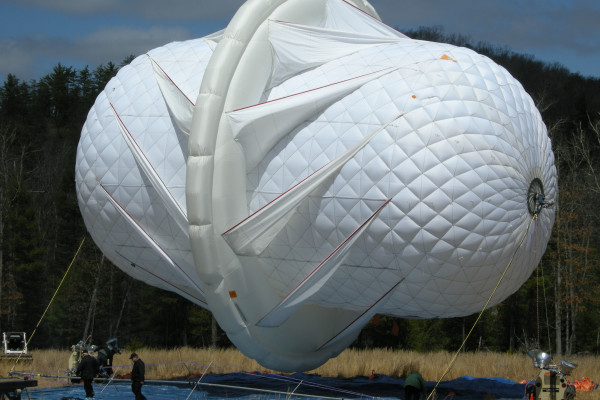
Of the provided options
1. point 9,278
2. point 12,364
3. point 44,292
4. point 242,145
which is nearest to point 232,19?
point 242,145

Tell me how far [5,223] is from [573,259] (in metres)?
25.7

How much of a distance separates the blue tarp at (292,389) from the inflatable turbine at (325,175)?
1.38m

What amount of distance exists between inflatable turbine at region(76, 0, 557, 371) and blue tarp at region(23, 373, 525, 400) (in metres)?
1.38

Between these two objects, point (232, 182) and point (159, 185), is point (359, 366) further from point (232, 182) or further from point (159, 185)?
point (232, 182)

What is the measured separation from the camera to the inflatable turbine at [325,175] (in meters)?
14.5

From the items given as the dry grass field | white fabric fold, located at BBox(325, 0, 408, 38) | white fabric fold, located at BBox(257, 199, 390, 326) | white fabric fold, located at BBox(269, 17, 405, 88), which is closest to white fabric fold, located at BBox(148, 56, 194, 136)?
white fabric fold, located at BBox(269, 17, 405, 88)

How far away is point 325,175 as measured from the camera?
14.9 meters

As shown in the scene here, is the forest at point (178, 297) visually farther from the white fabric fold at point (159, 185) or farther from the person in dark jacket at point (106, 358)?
the white fabric fold at point (159, 185)

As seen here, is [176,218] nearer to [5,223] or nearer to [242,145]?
[242,145]

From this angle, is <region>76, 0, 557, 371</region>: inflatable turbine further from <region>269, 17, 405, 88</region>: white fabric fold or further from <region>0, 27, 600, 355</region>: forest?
<region>0, 27, 600, 355</region>: forest

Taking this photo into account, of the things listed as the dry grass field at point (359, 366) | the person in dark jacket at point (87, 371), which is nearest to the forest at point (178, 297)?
the dry grass field at point (359, 366)

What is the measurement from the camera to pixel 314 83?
1608cm

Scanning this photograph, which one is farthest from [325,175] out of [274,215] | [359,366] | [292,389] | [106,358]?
[106,358]

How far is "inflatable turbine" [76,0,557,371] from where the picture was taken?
47.5 feet
